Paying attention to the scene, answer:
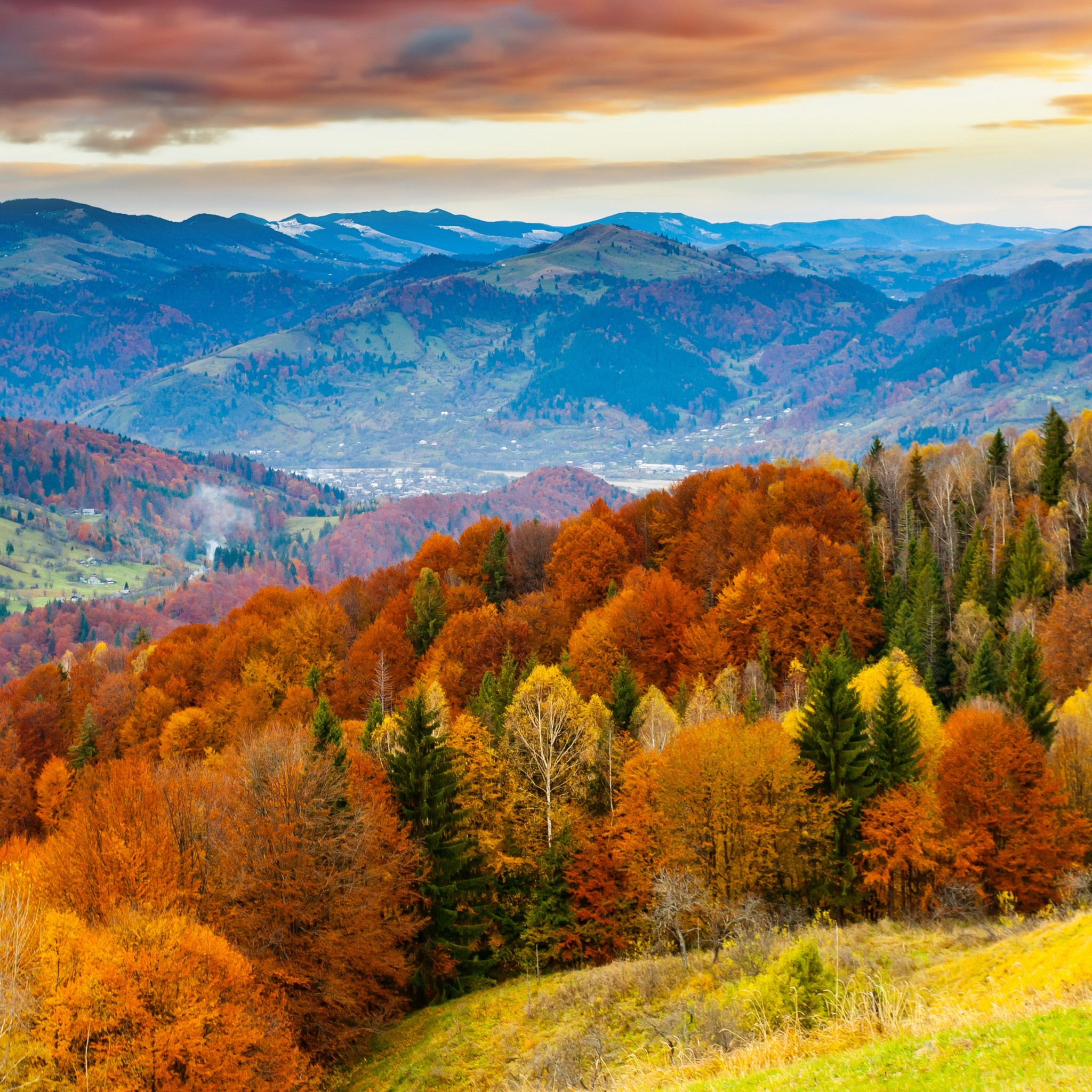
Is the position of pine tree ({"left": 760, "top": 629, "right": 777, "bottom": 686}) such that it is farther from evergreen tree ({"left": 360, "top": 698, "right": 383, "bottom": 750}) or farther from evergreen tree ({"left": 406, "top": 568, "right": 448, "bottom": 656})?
evergreen tree ({"left": 406, "top": 568, "right": 448, "bottom": 656})

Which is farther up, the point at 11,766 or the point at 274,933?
the point at 274,933

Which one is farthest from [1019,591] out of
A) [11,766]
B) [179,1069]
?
[11,766]

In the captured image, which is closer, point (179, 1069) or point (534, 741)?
point (179, 1069)

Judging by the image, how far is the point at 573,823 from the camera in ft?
188

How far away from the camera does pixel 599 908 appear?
54.1 meters

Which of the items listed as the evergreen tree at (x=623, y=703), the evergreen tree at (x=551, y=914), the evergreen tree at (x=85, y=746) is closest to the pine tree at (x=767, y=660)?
the evergreen tree at (x=623, y=703)

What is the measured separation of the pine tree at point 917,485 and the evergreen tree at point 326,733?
79.7 m

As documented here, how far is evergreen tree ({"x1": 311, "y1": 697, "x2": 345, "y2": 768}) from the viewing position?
5488 cm

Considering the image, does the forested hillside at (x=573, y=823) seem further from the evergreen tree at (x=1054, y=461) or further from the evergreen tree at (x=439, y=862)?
the evergreen tree at (x=1054, y=461)

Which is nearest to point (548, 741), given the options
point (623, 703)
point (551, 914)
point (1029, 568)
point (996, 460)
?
point (623, 703)

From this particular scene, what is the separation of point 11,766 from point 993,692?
9058cm

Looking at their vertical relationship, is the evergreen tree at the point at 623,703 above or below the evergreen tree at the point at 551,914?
above

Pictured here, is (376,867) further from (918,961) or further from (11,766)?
(11,766)

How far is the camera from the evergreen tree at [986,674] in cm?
7719
